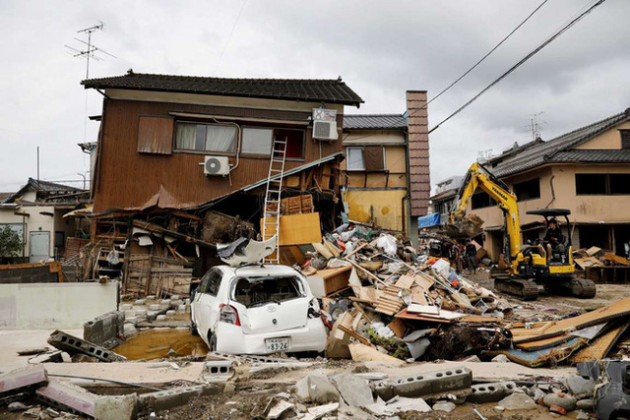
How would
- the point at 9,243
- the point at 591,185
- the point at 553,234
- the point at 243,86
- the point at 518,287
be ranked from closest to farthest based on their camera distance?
the point at 518,287, the point at 553,234, the point at 243,86, the point at 591,185, the point at 9,243

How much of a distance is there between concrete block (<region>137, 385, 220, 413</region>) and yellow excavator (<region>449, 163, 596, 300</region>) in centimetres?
1082

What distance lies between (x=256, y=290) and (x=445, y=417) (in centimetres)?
401

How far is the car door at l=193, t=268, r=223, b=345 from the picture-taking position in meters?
6.08

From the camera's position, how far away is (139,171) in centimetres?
1405

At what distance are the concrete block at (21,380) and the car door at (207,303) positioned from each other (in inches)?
97.7

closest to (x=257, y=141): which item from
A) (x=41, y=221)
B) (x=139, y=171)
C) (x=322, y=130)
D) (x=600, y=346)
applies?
(x=322, y=130)

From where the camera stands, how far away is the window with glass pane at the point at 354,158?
63.1 feet

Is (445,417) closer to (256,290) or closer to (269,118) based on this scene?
(256,290)

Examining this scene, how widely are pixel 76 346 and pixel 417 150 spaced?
53.0ft

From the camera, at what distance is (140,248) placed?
1349cm

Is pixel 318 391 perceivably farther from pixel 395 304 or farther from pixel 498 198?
pixel 498 198

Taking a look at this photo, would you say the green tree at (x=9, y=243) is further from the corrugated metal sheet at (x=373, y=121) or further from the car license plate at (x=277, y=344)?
the car license plate at (x=277, y=344)

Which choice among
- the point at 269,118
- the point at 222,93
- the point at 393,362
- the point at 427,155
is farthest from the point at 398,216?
the point at 393,362

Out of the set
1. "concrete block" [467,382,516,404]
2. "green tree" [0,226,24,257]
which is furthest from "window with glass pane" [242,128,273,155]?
"green tree" [0,226,24,257]
